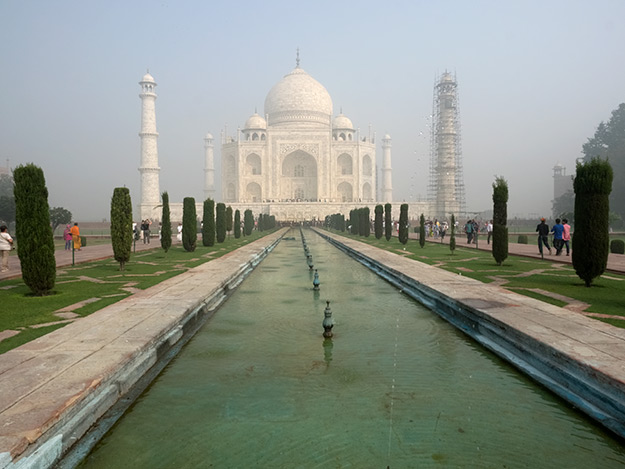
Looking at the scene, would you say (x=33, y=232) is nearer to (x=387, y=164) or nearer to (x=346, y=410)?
(x=346, y=410)

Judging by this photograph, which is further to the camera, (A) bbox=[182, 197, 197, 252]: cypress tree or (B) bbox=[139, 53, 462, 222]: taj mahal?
(B) bbox=[139, 53, 462, 222]: taj mahal

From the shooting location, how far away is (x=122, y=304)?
5445mm

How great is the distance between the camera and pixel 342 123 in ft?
184

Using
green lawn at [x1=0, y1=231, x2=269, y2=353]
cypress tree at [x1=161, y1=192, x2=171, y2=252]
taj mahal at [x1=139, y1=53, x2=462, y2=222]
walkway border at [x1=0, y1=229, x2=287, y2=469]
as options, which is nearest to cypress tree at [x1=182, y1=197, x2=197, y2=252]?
cypress tree at [x1=161, y1=192, x2=171, y2=252]

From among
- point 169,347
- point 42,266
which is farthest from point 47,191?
point 169,347

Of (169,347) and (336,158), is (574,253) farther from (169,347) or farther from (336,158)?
(336,158)

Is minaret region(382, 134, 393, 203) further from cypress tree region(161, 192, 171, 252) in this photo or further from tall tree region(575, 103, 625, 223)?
cypress tree region(161, 192, 171, 252)

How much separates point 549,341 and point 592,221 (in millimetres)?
4354

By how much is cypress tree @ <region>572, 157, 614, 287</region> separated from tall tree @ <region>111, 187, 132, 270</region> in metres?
7.69

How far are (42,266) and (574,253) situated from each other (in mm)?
7309

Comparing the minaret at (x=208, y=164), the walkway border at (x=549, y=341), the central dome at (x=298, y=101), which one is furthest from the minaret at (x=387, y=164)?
the walkway border at (x=549, y=341)

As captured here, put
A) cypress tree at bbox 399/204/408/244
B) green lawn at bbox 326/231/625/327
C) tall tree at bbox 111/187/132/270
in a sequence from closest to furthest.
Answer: green lawn at bbox 326/231/625/327
tall tree at bbox 111/187/132/270
cypress tree at bbox 399/204/408/244

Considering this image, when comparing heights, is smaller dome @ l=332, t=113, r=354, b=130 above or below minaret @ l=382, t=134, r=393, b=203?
above

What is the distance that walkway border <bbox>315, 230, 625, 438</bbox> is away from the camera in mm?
2766
